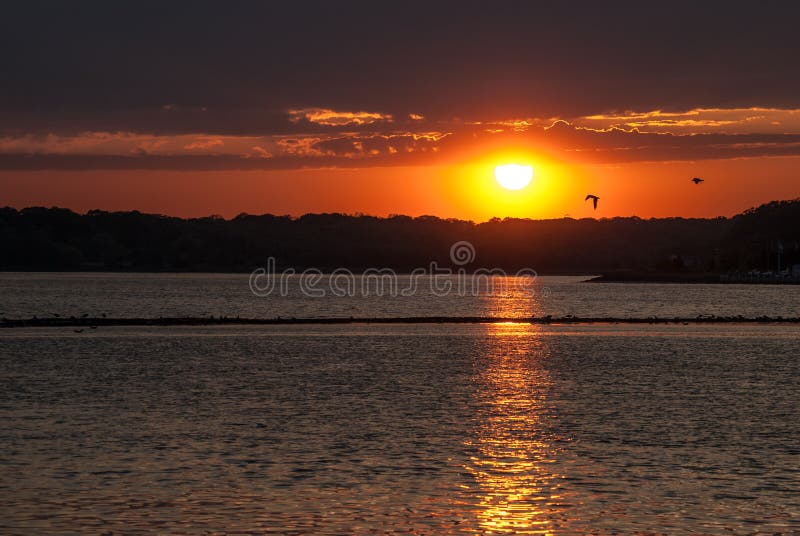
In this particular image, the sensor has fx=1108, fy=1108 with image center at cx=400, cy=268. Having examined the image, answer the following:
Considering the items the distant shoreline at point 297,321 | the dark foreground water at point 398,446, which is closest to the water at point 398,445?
the dark foreground water at point 398,446

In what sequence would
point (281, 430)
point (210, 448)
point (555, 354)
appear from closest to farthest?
1. point (210, 448)
2. point (281, 430)
3. point (555, 354)

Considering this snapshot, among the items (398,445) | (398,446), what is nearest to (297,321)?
(398,445)

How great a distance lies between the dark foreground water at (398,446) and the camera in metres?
20.0

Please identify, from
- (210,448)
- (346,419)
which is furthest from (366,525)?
(346,419)

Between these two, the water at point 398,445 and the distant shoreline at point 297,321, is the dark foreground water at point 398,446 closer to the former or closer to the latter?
the water at point 398,445

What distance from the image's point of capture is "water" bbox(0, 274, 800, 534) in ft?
65.5

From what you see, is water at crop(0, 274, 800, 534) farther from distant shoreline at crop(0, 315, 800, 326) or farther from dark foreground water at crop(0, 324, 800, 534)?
distant shoreline at crop(0, 315, 800, 326)

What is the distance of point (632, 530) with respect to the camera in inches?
742

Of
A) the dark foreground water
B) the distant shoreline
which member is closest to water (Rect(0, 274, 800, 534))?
the dark foreground water

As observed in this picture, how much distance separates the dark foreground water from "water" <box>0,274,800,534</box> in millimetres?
83

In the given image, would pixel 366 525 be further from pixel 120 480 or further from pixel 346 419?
pixel 346 419

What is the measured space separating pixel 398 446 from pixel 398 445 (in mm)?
156

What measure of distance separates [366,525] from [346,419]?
45.9 feet

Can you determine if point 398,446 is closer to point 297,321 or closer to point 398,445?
point 398,445
